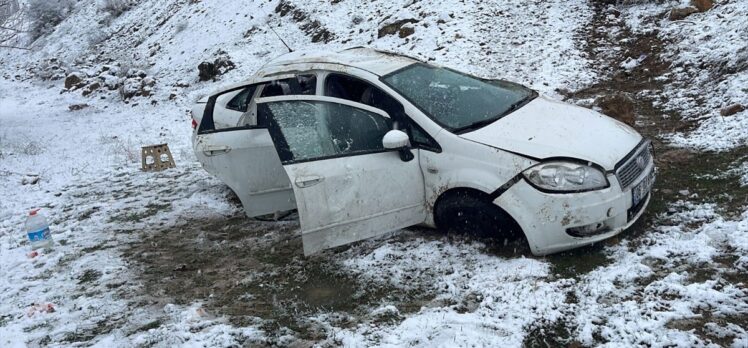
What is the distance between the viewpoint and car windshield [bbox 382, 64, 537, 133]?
4.71 meters

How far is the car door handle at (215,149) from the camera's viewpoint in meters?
5.65

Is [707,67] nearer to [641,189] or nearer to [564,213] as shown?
[641,189]

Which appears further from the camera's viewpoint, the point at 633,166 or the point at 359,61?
the point at 359,61

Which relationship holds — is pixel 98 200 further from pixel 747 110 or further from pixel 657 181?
pixel 747 110

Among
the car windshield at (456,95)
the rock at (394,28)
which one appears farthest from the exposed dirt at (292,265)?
the rock at (394,28)

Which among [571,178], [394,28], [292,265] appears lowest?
[292,265]

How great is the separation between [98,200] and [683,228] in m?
7.04

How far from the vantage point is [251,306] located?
14.2 ft

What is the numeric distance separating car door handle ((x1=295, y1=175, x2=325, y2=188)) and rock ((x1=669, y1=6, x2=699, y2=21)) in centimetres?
976

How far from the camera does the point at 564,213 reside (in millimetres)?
4070

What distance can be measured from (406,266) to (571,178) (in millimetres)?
1501

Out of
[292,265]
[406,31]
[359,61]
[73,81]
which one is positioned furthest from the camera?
[73,81]

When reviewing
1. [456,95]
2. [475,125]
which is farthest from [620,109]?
[475,125]

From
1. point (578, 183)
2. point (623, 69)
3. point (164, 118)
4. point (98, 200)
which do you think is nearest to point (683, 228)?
point (578, 183)
